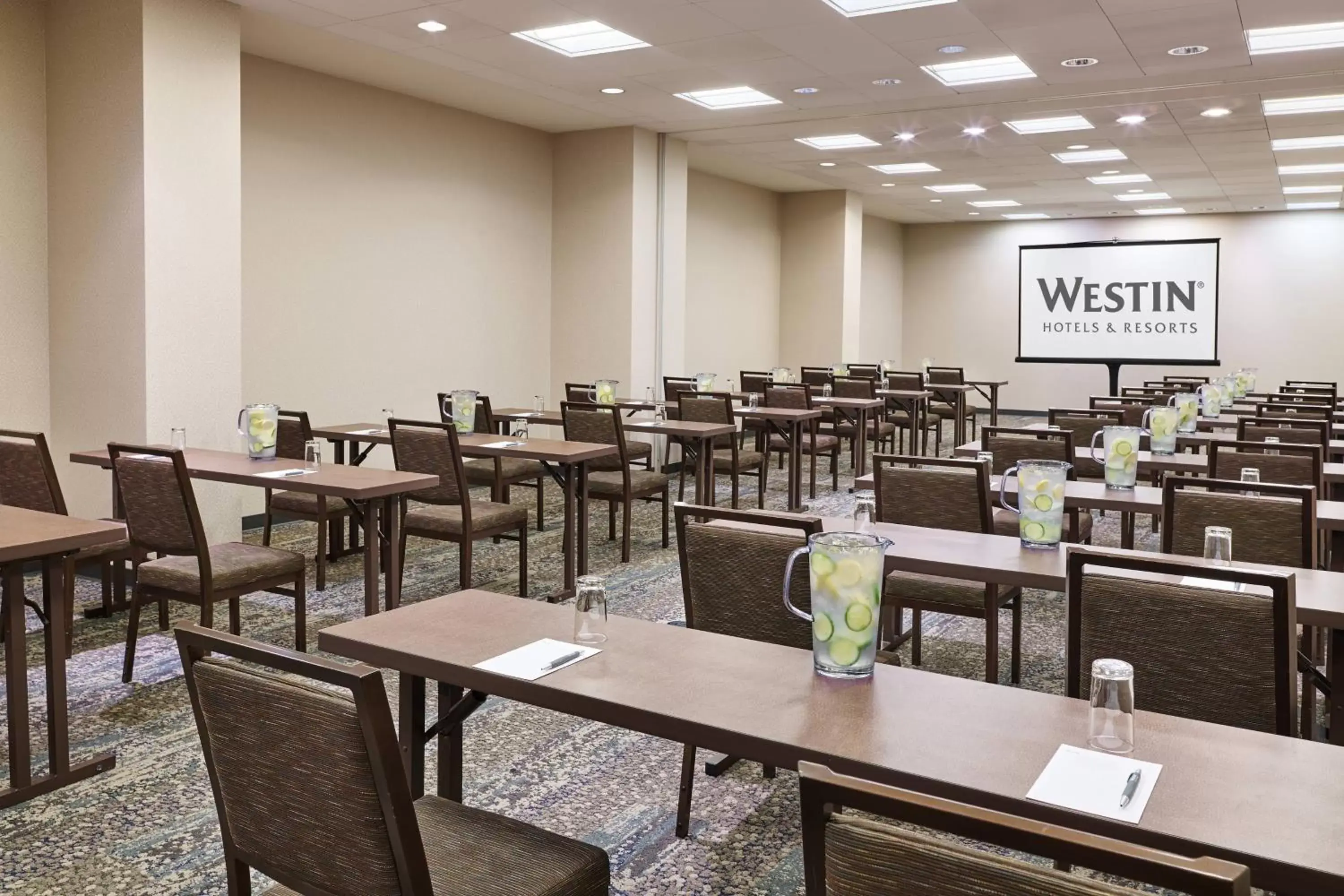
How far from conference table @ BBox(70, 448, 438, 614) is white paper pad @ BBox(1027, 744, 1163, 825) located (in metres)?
2.83

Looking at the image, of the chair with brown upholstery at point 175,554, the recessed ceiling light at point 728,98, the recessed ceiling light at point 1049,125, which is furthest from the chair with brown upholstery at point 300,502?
the recessed ceiling light at point 1049,125

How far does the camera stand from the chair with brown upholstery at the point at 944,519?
3414 mm

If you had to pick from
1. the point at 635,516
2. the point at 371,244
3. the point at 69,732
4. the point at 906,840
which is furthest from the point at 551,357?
the point at 906,840

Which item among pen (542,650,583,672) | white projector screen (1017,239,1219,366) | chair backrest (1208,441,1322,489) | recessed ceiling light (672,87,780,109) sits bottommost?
pen (542,650,583,672)

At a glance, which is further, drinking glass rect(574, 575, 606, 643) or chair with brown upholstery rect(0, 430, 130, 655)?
chair with brown upholstery rect(0, 430, 130, 655)

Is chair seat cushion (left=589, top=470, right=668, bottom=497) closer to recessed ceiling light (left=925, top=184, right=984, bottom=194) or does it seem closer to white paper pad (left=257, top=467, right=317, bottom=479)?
white paper pad (left=257, top=467, right=317, bottom=479)

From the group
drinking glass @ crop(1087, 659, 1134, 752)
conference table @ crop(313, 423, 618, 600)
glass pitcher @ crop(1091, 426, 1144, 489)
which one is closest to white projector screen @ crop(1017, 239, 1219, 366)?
conference table @ crop(313, 423, 618, 600)

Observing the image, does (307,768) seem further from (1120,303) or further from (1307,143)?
(1120,303)

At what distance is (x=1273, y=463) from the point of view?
423 centimetres

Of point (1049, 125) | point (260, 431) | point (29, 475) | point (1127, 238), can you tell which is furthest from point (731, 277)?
point (29, 475)

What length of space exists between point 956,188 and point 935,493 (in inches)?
388

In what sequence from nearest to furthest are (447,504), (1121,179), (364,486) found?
(364,486), (447,504), (1121,179)

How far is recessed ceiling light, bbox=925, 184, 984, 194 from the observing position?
491 inches

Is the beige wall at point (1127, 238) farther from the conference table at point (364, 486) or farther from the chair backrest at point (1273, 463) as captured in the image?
the conference table at point (364, 486)
